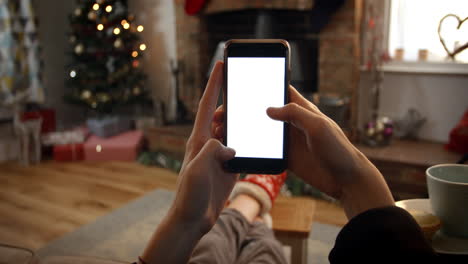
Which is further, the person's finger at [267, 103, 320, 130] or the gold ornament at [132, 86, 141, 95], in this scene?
Answer: the gold ornament at [132, 86, 141, 95]

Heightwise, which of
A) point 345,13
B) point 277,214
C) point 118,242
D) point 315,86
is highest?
point 345,13

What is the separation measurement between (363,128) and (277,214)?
4.53 feet

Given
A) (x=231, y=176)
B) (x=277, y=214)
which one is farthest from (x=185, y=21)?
(x=231, y=176)

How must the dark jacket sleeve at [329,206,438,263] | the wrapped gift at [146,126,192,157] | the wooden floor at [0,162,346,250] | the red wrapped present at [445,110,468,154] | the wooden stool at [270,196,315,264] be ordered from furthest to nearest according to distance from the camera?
the wrapped gift at [146,126,192,157] < the red wrapped present at [445,110,468,154] < the wooden floor at [0,162,346,250] < the wooden stool at [270,196,315,264] < the dark jacket sleeve at [329,206,438,263]

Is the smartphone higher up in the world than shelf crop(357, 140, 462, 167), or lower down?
higher up

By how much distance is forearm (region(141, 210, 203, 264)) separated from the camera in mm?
526

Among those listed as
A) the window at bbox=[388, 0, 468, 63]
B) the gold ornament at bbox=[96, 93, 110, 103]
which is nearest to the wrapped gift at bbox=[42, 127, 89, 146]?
the gold ornament at bbox=[96, 93, 110, 103]

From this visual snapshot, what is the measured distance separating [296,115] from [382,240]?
0.19 metres

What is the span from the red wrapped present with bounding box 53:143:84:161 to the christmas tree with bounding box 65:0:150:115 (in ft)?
1.11

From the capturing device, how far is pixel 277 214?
3.79 feet

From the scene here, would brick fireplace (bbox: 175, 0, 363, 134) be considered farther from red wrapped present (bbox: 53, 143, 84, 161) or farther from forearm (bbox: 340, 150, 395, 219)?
forearm (bbox: 340, 150, 395, 219)

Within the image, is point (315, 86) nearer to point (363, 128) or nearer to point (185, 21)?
point (363, 128)

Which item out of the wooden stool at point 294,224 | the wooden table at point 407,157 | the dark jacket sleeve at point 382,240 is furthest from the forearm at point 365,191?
the wooden table at point 407,157

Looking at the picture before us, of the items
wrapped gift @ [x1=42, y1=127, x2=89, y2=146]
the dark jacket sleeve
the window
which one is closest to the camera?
the dark jacket sleeve
